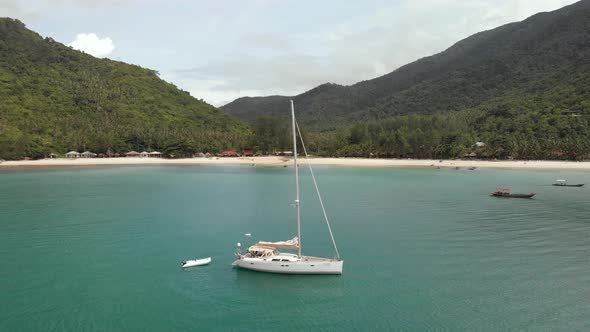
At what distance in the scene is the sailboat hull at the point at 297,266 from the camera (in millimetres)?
33031

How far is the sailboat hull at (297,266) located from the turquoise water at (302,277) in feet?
2.44

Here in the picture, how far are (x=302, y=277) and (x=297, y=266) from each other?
0.98m

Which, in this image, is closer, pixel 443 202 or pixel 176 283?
pixel 176 283

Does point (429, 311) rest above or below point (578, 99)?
below

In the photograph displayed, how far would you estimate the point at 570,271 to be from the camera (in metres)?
34.2

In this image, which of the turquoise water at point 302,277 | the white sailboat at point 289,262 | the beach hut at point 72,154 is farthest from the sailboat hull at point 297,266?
the beach hut at point 72,154

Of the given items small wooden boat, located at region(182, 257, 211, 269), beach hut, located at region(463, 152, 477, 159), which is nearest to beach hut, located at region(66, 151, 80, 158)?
beach hut, located at region(463, 152, 477, 159)

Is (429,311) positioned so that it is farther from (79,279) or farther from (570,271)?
(79,279)

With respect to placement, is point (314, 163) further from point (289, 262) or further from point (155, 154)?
point (289, 262)

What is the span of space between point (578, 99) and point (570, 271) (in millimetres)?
172456

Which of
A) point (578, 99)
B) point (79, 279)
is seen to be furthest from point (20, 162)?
point (578, 99)

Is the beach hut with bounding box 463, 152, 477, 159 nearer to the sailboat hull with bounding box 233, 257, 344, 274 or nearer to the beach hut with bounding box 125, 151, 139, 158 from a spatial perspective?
the beach hut with bounding box 125, 151, 139, 158

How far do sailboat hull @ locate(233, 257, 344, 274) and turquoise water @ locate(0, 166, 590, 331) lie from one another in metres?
0.74

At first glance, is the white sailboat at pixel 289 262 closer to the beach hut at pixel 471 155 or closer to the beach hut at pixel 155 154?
the beach hut at pixel 471 155
